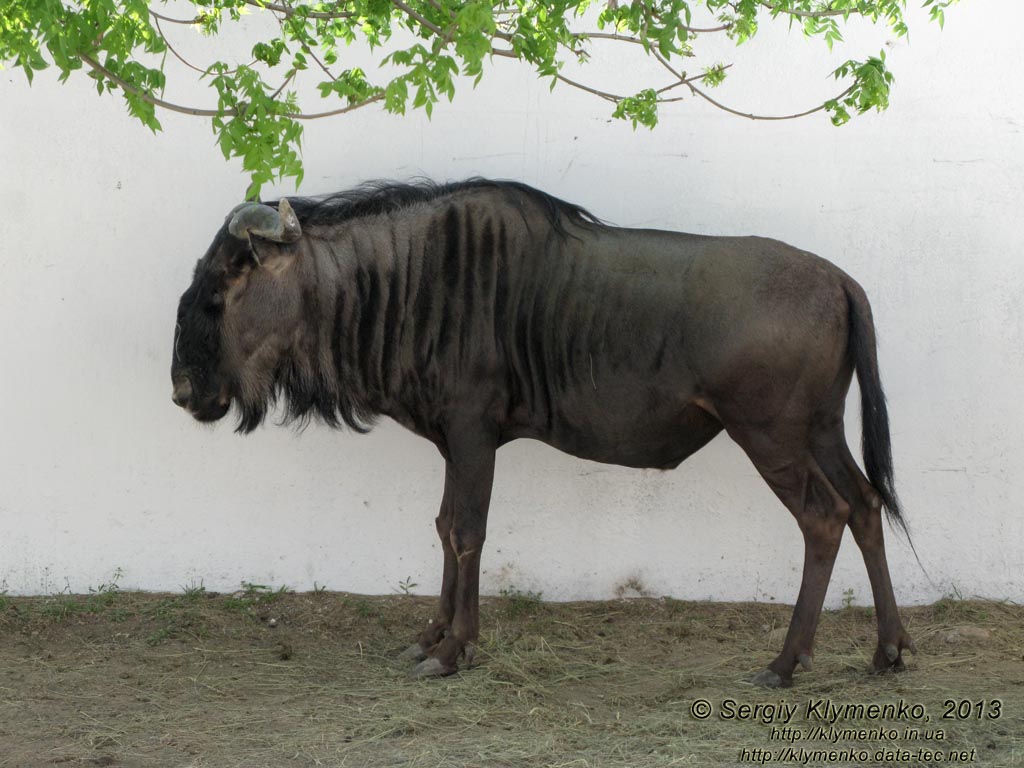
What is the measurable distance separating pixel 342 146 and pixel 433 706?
3.02 m

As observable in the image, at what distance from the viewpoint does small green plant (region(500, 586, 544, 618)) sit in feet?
19.2

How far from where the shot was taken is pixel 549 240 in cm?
503

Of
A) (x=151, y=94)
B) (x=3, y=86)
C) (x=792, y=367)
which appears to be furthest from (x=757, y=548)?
(x=3, y=86)

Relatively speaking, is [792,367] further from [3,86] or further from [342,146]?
[3,86]

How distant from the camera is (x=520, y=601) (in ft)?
19.4

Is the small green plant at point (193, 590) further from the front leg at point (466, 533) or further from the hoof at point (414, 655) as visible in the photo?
the front leg at point (466, 533)

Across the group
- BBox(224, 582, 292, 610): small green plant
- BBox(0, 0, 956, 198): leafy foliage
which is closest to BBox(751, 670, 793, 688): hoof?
BBox(0, 0, 956, 198): leafy foliage

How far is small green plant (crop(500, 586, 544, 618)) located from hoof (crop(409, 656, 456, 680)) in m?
1.00

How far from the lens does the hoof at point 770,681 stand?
4609 mm

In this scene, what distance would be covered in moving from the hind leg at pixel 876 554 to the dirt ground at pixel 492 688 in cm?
12

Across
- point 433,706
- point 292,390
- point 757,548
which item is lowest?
point 433,706

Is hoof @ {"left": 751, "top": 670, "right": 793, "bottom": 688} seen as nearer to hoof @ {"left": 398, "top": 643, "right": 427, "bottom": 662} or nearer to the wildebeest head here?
hoof @ {"left": 398, "top": 643, "right": 427, "bottom": 662}

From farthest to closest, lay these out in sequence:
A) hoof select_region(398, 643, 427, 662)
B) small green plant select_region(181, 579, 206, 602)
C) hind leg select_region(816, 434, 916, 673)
Result: small green plant select_region(181, 579, 206, 602), hoof select_region(398, 643, 427, 662), hind leg select_region(816, 434, 916, 673)

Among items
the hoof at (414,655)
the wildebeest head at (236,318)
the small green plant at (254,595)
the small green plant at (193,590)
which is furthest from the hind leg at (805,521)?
the small green plant at (193,590)
